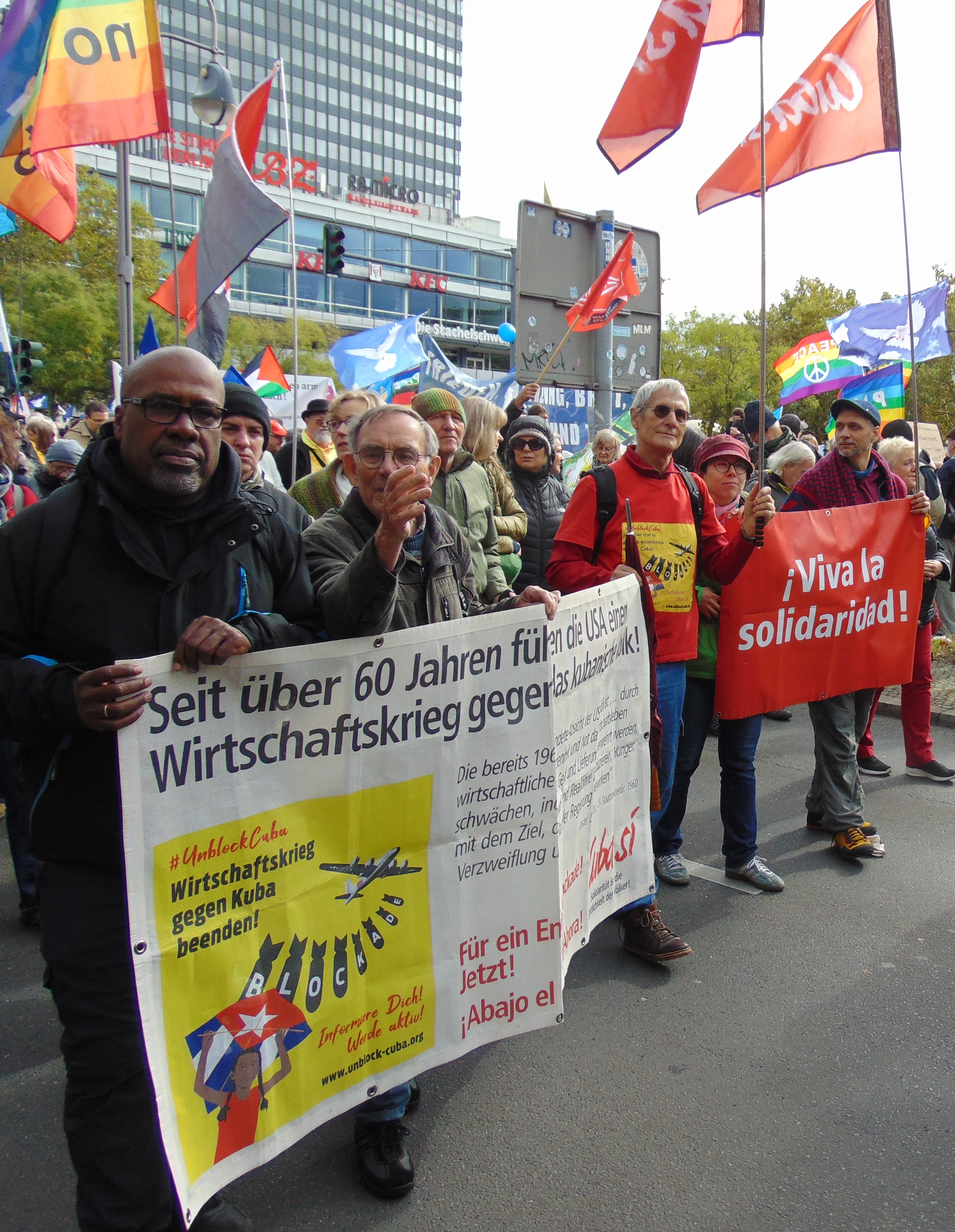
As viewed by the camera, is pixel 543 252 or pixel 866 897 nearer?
pixel 866 897

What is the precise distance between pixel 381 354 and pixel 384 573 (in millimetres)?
8706

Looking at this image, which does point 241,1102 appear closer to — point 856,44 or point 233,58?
point 856,44

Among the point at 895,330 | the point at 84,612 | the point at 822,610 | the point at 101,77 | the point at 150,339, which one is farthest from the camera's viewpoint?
the point at 895,330

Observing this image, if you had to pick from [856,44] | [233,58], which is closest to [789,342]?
[856,44]

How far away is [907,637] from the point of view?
4.93 meters

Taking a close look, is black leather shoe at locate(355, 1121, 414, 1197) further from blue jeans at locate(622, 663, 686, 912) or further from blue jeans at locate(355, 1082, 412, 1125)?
blue jeans at locate(622, 663, 686, 912)

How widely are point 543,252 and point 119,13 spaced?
3864 millimetres

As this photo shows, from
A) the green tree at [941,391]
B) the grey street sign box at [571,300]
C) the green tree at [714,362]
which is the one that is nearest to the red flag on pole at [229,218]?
the grey street sign box at [571,300]

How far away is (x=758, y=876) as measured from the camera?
14.0ft

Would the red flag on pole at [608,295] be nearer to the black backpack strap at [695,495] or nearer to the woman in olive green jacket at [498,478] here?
the woman in olive green jacket at [498,478]

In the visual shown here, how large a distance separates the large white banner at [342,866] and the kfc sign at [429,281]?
77.9 metres

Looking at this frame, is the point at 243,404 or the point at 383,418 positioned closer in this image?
the point at 383,418

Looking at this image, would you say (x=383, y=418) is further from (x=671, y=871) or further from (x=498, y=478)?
(x=498, y=478)

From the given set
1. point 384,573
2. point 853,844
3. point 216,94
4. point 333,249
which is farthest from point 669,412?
point 333,249
